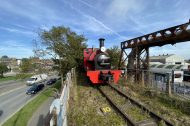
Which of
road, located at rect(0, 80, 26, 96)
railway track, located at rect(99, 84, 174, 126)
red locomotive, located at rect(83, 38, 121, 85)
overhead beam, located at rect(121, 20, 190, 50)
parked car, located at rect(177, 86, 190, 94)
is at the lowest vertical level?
road, located at rect(0, 80, 26, 96)

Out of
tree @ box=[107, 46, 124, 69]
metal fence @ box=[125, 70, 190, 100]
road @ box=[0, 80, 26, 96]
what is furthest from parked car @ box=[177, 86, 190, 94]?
road @ box=[0, 80, 26, 96]

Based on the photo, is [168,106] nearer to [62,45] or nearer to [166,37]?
[166,37]

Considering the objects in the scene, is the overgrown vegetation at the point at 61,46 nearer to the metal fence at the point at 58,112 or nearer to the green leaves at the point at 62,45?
the green leaves at the point at 62,45

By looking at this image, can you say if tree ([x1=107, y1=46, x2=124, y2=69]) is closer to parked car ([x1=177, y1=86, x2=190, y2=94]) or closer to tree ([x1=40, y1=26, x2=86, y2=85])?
tree ([x1=40, y1=26, x2=86, y2=85])

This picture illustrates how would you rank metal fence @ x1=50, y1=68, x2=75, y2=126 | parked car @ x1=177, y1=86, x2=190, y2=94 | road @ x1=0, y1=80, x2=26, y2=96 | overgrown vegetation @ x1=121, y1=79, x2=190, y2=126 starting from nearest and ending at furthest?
metal fence @ x1=50, y1=68, x2=75, y2=126, overgrown vegetation @ x1=121, y1=79, x2=190, y2=126, parked car @ x1=177, y1=86, x2=190, y2=94, road @ x1=0, y1=80, x2=26, y2=96

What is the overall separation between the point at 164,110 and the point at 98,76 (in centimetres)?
591

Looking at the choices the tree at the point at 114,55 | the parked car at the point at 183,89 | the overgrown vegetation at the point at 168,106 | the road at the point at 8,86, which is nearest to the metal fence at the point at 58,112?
the overgrown vegetation at the point at 168,106

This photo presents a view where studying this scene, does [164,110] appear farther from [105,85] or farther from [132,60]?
[132,60]

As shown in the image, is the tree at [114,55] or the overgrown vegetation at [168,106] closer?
the overgrown vegetation at [168,106]

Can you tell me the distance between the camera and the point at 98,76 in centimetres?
1266

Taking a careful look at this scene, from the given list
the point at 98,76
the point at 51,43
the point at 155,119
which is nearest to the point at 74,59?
the point at 51,43

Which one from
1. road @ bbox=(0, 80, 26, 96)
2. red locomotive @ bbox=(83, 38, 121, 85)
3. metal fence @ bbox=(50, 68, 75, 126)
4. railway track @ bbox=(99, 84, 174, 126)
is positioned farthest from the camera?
road @ bbox=(0, 80, 26, 96)

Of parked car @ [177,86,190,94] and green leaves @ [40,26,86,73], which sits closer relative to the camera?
parked car @ [177,86,190,94]

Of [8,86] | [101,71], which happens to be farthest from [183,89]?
[8,86]
